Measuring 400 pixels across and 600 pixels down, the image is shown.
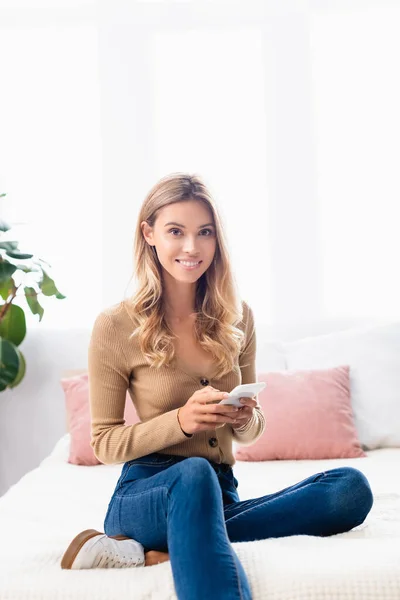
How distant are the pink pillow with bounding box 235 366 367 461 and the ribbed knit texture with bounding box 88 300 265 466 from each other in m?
0.84

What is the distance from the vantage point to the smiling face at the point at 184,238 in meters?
1.90

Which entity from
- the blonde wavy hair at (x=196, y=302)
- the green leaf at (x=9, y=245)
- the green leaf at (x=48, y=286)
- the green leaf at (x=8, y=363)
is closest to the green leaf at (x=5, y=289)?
the green leaf at (x=48, y=286)

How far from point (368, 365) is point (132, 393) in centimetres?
135

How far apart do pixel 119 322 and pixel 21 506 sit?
2.37 ft

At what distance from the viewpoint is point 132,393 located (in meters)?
1.93

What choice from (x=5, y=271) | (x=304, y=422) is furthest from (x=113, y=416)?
(x=304, y=422)

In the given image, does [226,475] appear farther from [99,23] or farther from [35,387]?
[99,23]

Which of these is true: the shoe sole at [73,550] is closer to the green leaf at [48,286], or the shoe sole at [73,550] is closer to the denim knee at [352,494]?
the denim knee at [352,494]

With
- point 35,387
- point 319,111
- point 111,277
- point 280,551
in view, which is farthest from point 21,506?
point 319,111

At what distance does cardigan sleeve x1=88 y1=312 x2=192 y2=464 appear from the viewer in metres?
1.72

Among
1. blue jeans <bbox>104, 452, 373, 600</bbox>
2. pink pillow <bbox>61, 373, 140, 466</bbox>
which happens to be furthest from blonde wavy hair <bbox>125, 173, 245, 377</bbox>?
pink pillow <bbox>61, 373, 140, 466</bbox>

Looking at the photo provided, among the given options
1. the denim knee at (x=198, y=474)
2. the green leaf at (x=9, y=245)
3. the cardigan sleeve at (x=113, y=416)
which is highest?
the green leaf at (x=9, y=245)

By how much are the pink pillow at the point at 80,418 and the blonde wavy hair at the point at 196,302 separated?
2.87 ft

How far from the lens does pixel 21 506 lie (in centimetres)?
226
